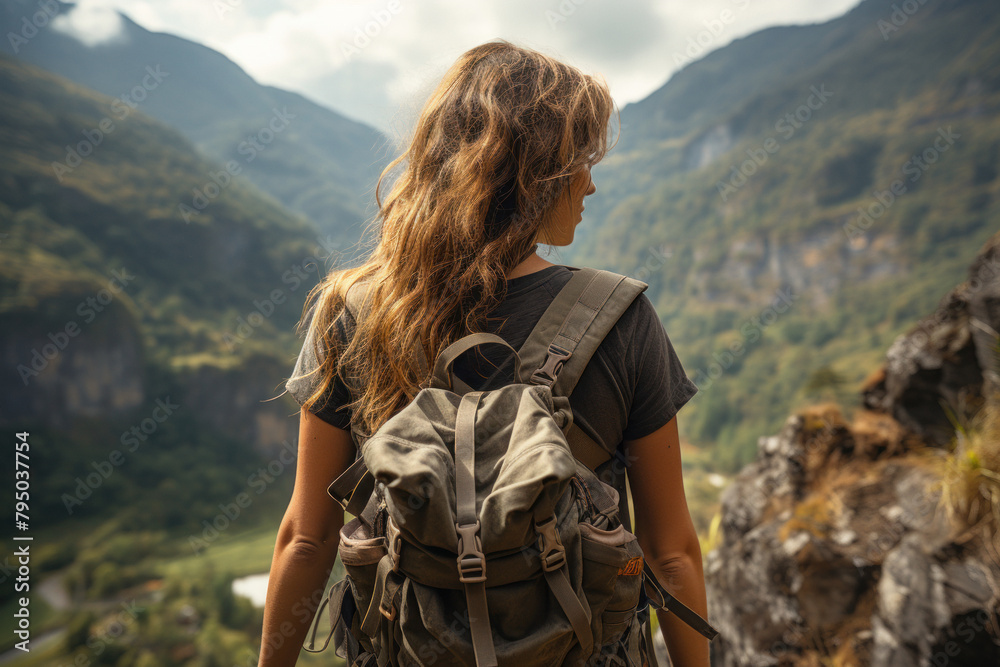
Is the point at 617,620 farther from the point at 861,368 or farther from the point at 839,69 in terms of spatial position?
the point at 839,69

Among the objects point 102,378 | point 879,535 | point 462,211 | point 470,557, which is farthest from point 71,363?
point 470,557

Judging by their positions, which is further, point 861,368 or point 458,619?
point 861,368

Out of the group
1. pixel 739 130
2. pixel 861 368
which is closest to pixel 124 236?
pixel 861 368

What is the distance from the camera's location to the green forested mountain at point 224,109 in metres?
79.1

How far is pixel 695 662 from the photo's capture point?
1.26 meters

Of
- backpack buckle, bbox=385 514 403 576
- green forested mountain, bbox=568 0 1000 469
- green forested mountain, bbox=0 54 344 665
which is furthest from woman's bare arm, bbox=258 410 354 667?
green forested mountain, bbox=568 0 1000 469

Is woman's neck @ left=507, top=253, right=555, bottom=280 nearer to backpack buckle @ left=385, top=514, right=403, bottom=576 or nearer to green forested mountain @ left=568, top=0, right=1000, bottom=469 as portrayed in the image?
backpack buckle @ left=385, top=514, right=403, bottom=576

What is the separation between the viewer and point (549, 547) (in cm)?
82

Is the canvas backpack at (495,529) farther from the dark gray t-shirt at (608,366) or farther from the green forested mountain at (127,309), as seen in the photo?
the green forested mountain at (127,309)

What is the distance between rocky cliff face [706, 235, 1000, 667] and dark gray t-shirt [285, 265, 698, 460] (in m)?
3.62

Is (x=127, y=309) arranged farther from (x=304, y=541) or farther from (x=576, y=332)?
(x=576, y=332)

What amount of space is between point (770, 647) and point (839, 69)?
10490 cm

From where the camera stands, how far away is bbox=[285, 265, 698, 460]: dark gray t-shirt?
106 centimetres

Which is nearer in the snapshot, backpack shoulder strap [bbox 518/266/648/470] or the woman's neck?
backpack shoulder strap [bbox 518/266/648/470]
